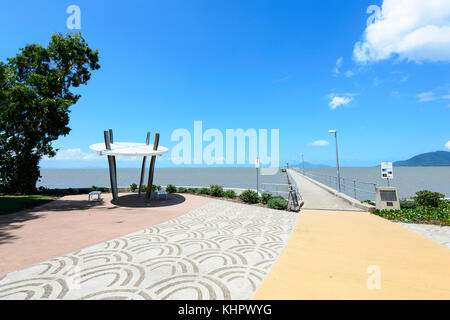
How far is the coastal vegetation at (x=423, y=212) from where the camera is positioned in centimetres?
752

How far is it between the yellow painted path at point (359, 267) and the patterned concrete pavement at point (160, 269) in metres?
0.42

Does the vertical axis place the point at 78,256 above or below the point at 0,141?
below

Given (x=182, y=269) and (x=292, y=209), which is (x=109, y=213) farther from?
(x=292, y=209)

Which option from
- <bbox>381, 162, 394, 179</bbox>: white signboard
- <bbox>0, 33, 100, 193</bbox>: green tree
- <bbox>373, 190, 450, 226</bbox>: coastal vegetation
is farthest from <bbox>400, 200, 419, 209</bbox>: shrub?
<bbox>0, 33, 100, 193</bbox>: green tree

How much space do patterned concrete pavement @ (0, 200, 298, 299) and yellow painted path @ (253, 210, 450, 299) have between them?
1.37ft

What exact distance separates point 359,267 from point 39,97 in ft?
67.7

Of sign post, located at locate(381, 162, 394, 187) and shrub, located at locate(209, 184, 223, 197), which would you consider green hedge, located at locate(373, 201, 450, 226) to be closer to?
sign post, located at locate(381, 162, 394, 187)

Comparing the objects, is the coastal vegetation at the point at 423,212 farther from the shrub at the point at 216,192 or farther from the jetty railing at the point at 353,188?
the shrub at the point at 216,192

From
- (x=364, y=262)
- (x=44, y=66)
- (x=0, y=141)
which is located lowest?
(x=364, y=262)

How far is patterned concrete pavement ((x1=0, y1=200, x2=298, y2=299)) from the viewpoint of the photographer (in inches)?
120

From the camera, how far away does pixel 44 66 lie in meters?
15.6

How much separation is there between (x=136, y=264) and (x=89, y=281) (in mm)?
840
